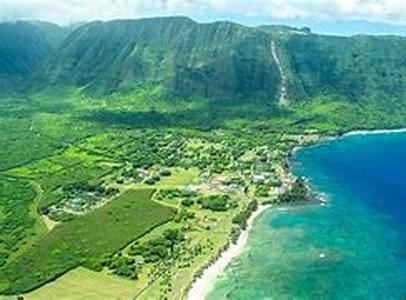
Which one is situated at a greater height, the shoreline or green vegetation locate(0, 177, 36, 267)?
the shoreline

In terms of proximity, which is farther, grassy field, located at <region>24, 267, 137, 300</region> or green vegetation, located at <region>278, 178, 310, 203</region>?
green vegetation, located at <region>278, 178, 310, 203</region>

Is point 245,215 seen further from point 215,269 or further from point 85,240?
point 85,240

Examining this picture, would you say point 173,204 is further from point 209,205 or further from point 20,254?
point 20,254

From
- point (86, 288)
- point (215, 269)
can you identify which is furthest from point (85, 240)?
point (215, 269)

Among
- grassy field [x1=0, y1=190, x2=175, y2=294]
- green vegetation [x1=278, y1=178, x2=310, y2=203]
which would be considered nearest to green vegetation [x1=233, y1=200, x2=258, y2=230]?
green vegetation [x1=278, y1=178, x2=310, y2=203]

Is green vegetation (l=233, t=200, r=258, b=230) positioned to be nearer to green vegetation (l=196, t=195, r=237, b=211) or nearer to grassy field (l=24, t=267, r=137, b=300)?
green vegetation (l=196, t=195, r=237, b=211)

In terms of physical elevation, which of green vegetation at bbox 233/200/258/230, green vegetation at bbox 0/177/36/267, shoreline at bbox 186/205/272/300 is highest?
shoreline at bbox 186/205/272/300
